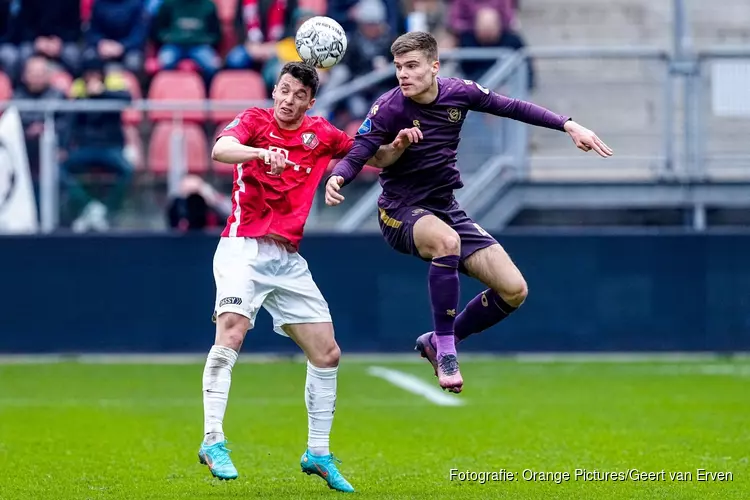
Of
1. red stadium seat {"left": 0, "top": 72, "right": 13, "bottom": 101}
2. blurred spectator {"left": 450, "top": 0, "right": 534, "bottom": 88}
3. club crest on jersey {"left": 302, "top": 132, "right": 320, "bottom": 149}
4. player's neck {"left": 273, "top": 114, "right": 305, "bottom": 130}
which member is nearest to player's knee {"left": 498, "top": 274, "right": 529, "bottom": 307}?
club crest on jersey {"left": 302, "top": 132, "right": 320, "bottom": 149}

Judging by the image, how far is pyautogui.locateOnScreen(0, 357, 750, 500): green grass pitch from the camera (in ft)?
25.6

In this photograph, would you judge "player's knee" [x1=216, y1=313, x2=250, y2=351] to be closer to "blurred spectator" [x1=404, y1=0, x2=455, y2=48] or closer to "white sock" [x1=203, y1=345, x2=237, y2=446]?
"white sock" [x1=203, y1=345, x2=237, y2=446]

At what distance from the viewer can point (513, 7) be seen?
693 inches

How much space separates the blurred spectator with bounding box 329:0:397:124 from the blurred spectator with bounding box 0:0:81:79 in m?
3.35

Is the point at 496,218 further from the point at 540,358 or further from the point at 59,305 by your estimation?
the point at 59,305

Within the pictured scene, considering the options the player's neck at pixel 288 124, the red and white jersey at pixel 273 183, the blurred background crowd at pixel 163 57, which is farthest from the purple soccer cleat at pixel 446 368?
the blurred background crowd at pixel 163 57

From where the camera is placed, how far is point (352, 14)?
1650 cm

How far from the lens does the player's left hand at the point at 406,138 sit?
7.79m

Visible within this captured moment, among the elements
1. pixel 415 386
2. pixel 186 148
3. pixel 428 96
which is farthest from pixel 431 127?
pixel 186 148

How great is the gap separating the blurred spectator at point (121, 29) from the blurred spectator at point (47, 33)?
0.26 metres

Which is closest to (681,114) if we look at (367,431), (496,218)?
(496,218)

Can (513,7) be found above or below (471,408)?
above

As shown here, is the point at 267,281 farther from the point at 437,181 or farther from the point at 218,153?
the point at 437,181

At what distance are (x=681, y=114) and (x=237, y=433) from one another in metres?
6.87
